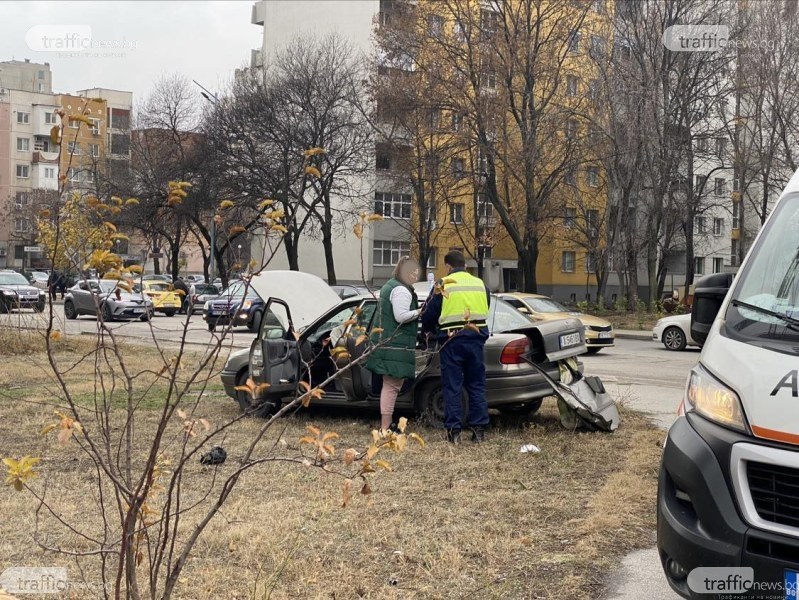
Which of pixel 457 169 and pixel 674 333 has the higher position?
pixel 457 169

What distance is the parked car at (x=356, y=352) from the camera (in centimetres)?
891

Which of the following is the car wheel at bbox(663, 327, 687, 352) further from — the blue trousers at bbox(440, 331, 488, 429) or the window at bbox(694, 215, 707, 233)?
the window at bbox(694, 215, 707, 233)

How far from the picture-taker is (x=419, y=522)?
18.5ft

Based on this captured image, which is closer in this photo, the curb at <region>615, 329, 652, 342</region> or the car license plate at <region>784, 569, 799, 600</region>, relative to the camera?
the car license plate at <region>784, 569, 799, 600</region>

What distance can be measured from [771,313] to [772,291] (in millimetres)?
219

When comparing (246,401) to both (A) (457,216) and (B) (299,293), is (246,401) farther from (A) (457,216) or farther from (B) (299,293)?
(A) (457,216)

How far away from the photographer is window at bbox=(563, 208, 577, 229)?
45500 millimetres

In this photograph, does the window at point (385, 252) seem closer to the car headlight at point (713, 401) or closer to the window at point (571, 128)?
the window at point (571, 128)

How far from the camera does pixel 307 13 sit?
219 ft

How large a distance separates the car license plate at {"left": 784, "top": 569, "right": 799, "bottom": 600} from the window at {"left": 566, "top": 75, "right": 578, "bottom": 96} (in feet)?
119

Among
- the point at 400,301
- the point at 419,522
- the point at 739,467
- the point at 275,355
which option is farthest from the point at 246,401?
the point at 739,467

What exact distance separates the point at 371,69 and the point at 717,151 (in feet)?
50.2

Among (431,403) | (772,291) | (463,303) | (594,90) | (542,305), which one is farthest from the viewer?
(594,90)

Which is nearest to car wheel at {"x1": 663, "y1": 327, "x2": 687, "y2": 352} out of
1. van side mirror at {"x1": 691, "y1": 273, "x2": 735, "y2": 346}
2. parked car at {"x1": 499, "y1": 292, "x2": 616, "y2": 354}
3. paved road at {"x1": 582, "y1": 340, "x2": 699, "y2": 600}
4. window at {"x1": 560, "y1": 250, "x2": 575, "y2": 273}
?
paved road at {"x1": 582, "y1": 340, "x2": 699, "y2": 600}
